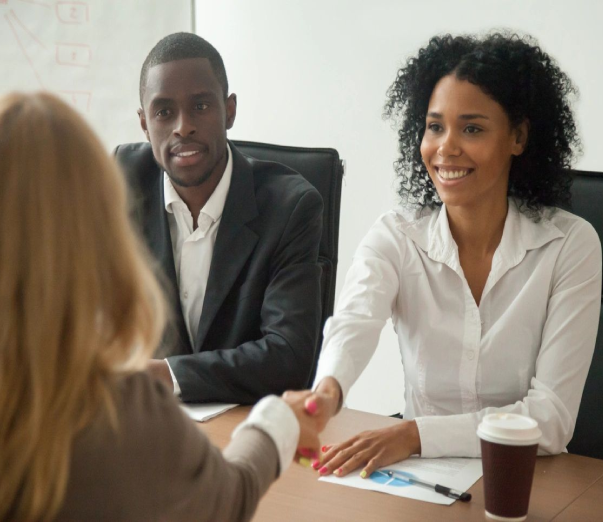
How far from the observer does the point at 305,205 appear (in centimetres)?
205

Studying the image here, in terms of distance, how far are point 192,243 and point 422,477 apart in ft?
3.16

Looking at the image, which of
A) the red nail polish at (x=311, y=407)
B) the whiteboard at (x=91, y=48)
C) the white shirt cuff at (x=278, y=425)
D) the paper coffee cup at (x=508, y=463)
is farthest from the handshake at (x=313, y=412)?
the whiteboard at (x=91, y=48)

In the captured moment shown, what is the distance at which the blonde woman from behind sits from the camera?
0.79 meters

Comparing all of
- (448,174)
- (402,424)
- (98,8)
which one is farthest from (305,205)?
(98,8)

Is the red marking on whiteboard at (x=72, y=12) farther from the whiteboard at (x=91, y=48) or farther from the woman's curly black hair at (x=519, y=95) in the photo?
the woman's curly black hair at (x=519, y=95)

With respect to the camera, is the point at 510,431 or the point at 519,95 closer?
the point at 510,431

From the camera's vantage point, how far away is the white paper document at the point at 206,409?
1.62m

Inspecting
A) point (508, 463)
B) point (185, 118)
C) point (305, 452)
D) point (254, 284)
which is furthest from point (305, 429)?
point (185, 118)

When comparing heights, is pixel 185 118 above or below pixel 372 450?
above

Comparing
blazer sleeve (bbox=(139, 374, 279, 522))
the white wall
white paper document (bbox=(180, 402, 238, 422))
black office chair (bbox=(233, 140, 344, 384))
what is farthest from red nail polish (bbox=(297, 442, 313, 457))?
the white wall

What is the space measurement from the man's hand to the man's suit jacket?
20 mm

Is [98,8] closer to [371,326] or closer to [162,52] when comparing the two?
[162,52]

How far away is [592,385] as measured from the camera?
71.6 inches

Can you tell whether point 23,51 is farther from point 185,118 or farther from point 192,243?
point 192,243
